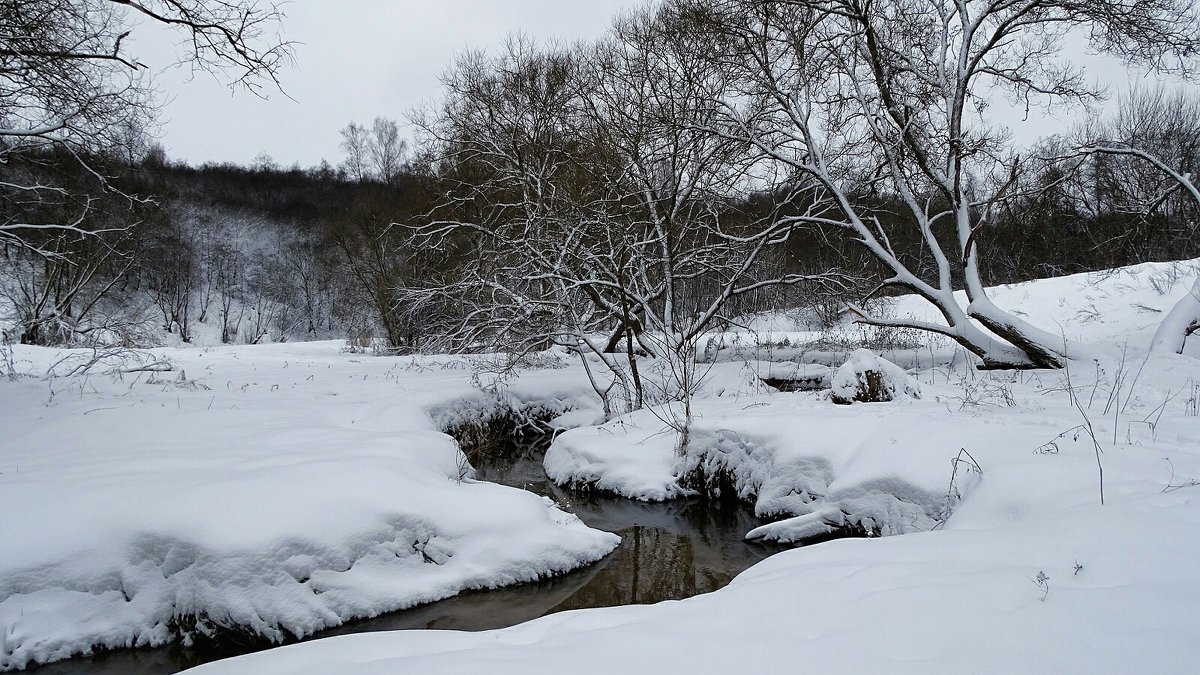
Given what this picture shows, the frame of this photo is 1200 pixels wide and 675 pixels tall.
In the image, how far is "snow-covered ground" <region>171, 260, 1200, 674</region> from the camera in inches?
74.7

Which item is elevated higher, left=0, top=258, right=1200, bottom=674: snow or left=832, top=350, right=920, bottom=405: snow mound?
left=832, top=350, right=920, bottom=405: snow mound

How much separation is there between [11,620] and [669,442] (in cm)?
602

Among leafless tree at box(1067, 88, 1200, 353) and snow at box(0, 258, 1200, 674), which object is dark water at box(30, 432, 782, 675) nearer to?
snow at box(0, 258, 1200, 674)

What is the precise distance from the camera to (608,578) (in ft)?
15.8

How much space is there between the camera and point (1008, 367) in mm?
9023

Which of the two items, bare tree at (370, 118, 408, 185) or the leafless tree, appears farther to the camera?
bare tree at (370, 118, 408, 185)

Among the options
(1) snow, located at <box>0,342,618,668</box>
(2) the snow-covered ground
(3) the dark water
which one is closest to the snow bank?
(2) the snow-covered ground

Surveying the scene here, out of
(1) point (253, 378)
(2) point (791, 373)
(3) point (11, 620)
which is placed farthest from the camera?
(2) point (791, 373)

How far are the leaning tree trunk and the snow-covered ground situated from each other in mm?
2567

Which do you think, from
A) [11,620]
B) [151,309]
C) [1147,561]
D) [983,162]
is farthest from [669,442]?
[151,309]

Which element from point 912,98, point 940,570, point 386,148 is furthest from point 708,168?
point 386,148

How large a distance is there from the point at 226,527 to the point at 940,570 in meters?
A: 4.34

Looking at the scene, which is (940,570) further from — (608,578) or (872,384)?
(872,384)

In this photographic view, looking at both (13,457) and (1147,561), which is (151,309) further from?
(1147,561)
